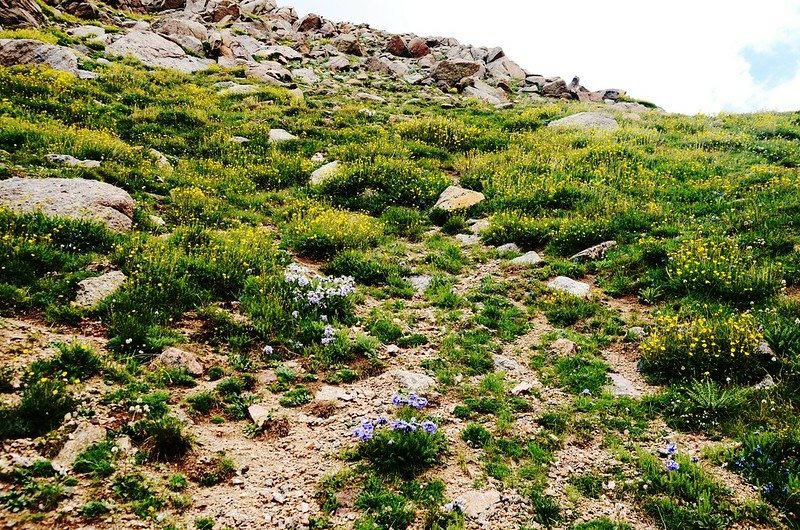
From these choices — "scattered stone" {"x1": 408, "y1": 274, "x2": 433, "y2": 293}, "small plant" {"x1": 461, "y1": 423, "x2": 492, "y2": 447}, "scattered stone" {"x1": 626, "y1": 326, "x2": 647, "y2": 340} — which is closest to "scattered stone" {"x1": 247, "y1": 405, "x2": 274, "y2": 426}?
"small plant" {"x1": 461, "y1": 423, "x2": 492, "y2": 447}

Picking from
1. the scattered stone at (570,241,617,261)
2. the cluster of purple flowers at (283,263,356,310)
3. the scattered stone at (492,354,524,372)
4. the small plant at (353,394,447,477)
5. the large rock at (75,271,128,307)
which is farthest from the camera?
the scattered stone at (570,241,617,261)

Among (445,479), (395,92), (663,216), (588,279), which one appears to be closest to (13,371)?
(445,479)

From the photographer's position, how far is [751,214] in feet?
38.7

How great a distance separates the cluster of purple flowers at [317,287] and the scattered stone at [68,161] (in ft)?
21.5

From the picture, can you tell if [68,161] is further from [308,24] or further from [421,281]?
[308,24]

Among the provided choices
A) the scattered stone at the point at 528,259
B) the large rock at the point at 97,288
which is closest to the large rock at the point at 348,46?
the scattered stone at the point at 528,259

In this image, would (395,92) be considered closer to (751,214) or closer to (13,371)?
(751,214)

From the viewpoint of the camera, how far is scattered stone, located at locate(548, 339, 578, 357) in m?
8.73

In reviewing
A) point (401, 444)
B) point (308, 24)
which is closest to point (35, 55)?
point (401, 444)

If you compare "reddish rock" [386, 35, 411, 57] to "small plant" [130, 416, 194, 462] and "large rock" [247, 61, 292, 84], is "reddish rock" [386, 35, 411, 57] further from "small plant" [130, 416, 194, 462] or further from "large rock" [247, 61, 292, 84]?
"small plant" [130, 416, 194, 462]

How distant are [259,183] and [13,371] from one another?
10168 mm

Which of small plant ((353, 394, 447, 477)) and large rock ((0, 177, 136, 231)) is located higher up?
large rock ((0, 177, 136, 231))

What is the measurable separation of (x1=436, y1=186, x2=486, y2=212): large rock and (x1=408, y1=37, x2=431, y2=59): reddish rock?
3221 cm

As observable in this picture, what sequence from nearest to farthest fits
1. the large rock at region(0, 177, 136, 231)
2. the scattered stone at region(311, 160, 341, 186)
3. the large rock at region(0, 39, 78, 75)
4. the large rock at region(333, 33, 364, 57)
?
the large rock at region(0, 177, 136, 231)
the scattered stone at region(311, 160, 341, 186)
the large rock at region(0, 39, 78, 75)
the large rock at region(333, 33, 364, 57)
